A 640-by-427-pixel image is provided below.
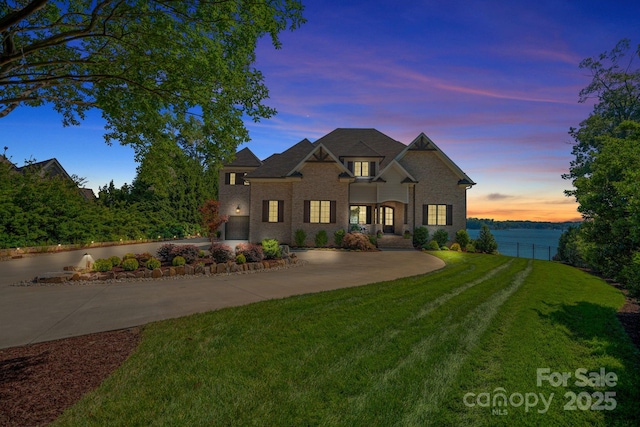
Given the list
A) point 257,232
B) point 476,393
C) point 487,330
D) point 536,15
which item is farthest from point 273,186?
point 476,393

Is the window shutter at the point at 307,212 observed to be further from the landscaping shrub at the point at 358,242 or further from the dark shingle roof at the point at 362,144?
the dark shingle roof at the point at 362,144

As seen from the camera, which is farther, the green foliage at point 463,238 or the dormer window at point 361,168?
the dormer window at point 361,168

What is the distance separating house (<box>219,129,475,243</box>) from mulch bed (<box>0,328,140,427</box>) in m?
18.1

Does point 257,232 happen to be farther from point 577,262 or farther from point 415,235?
point 577,262

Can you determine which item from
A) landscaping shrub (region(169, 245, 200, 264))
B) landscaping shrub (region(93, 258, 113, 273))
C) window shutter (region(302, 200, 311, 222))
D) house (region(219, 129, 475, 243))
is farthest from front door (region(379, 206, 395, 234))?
landscaping shrub (region(93, 258, 113, 273))

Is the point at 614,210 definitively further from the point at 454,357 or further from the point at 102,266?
the point at 102,266

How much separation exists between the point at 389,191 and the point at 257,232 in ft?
35.4

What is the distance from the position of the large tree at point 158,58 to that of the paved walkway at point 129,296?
366cm

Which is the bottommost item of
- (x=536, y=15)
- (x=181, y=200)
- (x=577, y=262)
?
(x=577, y=262)

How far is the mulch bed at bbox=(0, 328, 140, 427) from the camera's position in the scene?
9.83ft

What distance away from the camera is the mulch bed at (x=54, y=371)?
9.84 ft

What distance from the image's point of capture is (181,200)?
30.6 meters

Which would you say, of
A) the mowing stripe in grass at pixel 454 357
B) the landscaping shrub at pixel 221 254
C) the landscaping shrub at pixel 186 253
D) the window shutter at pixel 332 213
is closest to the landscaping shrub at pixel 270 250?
the landscaping shrub at pixel 221 254

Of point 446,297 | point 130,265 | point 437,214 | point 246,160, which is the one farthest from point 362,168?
point 130,265
